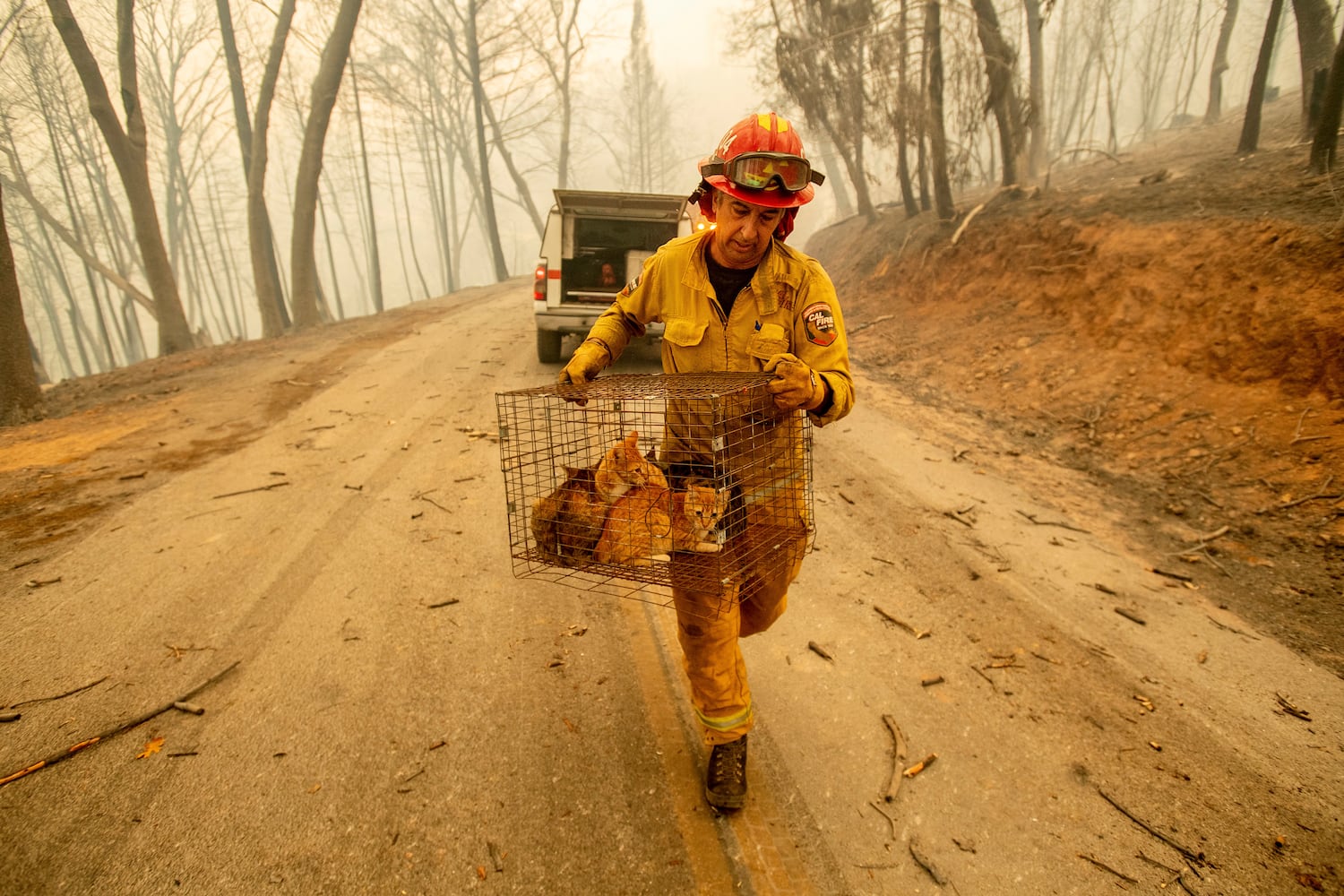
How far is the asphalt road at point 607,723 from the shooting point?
2131 mm

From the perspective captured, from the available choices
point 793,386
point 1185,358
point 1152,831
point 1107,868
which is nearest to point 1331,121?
point 1185,358

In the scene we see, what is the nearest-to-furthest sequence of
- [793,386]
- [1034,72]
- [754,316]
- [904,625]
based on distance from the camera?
1. [793,386]
2. [754,316]
3. [904,625]
4. [1034,72]

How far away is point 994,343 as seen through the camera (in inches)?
332

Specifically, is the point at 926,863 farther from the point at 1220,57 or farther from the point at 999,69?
the point at 1220,57

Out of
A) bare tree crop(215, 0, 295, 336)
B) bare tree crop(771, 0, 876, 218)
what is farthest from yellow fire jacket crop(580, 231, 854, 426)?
bare tree crop(215, 0, 295, 336)

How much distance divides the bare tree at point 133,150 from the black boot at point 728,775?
14.9 meters

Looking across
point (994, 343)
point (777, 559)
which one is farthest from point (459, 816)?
point (994, 343)

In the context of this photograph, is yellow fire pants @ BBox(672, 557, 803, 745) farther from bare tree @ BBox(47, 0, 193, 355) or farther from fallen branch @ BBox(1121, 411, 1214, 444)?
bare tree @ BBox(47, 0, 193, 355)

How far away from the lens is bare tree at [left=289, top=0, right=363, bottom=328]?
13039mm

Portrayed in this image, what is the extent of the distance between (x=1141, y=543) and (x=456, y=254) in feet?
129

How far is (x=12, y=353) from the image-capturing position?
709 centimetres

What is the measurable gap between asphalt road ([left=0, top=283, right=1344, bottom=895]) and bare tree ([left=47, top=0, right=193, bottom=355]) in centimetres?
1060

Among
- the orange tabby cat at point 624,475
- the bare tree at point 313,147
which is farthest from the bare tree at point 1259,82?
the bare tree at point 313,147

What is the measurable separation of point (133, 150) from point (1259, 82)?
19354mm
